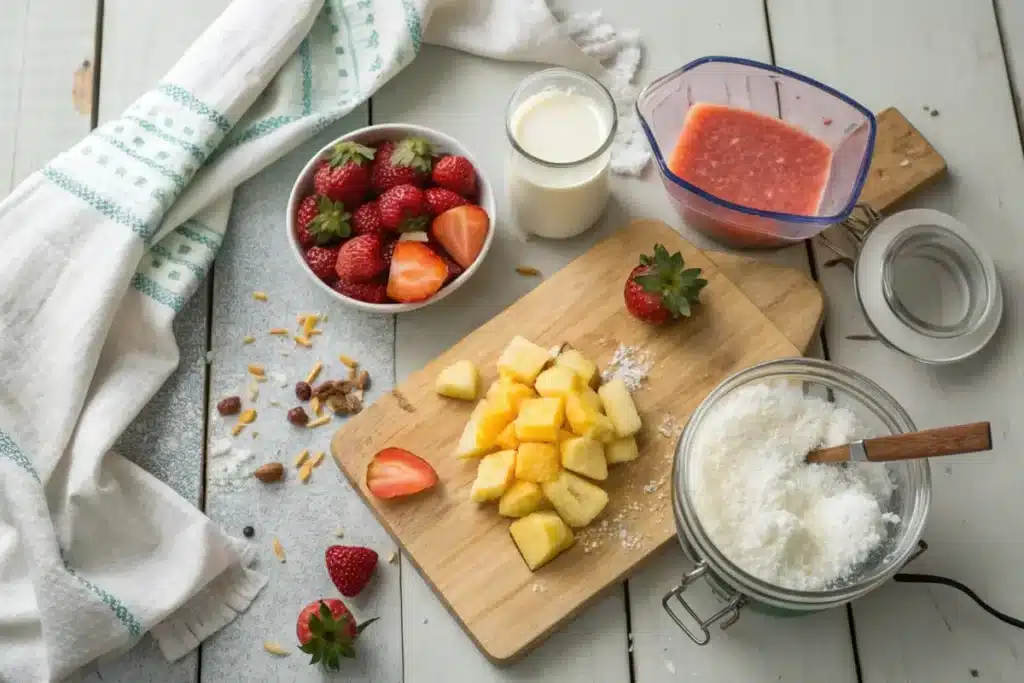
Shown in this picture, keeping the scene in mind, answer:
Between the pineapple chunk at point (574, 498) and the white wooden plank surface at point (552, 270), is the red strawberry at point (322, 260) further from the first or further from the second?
the pineapple chunk at point (574, 498)

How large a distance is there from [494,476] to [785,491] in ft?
1.25

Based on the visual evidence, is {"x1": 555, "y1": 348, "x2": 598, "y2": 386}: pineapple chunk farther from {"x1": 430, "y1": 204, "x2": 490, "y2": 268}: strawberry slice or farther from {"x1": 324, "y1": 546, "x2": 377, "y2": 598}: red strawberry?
{"x1": 324, "y1": 546, "x2": 377, "y2": 598}: red strawberry

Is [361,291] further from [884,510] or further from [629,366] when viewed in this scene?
[884,510]

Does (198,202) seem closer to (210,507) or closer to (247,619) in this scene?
(210,507)

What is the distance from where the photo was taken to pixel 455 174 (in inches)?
58.4

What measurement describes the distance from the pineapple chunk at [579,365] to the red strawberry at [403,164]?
0.35 m

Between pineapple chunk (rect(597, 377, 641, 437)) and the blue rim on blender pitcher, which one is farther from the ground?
the blue rim on blender pitcher

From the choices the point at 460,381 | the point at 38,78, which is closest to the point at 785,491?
the point at 460,381

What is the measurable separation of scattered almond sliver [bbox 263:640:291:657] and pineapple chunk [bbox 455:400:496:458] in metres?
0.37

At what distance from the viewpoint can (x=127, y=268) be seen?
1.44 m

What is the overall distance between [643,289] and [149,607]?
2.66 ft

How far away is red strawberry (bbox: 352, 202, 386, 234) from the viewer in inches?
58.3

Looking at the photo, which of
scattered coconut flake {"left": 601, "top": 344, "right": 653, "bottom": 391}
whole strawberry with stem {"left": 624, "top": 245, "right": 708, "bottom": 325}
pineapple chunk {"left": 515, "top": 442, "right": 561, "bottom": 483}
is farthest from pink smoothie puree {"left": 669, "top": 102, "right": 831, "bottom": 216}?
pineapple chunk {"left": 515, "top": 442, "right": 561, "bottom": 483}

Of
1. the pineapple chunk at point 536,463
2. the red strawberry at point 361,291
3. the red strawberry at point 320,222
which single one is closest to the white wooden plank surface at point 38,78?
the red strawberry at point 320,222
